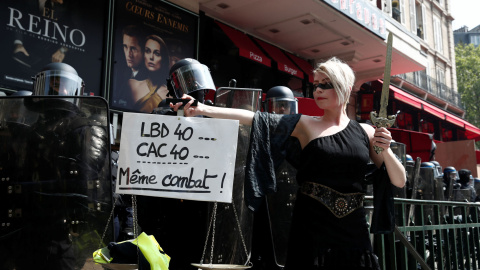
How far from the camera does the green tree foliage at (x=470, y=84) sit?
33.6m

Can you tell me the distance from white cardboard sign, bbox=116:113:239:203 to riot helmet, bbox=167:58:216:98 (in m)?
1.08

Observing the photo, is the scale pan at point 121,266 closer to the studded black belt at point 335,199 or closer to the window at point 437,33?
the studded black belt at point 335,199

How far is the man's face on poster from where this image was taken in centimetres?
702

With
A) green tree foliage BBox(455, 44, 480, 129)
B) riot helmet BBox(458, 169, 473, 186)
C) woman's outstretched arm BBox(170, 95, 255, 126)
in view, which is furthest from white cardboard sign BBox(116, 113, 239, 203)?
green tree foliage BBox(455, 44, 480, 129)

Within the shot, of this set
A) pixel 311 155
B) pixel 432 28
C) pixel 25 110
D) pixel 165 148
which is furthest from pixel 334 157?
pixel 432 28

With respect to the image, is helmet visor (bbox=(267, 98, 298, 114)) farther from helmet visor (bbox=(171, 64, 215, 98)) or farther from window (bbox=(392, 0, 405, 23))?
window (bbox=(392, 0, 405, 23))

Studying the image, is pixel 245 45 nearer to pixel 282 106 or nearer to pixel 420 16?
pixel 282 106

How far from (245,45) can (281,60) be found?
149cm

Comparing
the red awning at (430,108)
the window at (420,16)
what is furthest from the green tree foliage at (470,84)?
the window at (420,16)

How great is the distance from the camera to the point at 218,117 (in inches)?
86.7

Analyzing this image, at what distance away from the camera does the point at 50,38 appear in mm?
5957

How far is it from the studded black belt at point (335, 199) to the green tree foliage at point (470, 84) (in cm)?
3593

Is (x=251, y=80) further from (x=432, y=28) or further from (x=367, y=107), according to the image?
(x=432, y=28)

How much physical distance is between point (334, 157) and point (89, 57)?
5413mm
